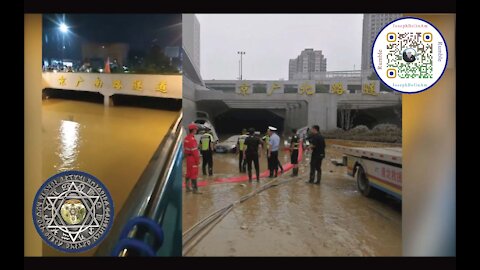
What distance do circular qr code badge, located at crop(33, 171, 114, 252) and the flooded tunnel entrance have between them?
132cm

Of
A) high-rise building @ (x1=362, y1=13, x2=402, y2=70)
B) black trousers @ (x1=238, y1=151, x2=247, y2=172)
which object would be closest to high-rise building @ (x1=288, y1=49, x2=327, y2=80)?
high-rise building @ (x1=362, y1=13, x2=402, y2=70)

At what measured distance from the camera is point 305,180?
3641 mm

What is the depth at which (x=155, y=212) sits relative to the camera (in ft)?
10.00

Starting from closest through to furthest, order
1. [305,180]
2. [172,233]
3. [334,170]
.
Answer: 1. [172,233]
2. [305,180]
3. [334,170]

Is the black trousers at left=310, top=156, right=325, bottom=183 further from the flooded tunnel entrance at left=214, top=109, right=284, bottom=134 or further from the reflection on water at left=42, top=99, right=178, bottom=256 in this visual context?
the reflection on water at left=42, top=99, right=178, bottom=256

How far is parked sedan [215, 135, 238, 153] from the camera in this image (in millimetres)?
3490

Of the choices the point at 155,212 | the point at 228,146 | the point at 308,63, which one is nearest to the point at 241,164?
the point at 228,146

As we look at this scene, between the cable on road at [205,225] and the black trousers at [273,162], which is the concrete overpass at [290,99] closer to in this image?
the black trousers at [273,162]

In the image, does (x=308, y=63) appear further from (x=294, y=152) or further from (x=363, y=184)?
(x=363, y=184)

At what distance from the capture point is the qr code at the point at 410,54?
3.20 m

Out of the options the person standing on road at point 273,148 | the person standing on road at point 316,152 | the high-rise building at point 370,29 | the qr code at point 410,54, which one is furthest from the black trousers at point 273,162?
the qr code at point 410,54

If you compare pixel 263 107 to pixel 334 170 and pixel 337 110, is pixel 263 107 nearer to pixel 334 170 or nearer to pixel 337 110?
pixel 337 110

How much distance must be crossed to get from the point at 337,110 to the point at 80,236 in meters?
2.88
